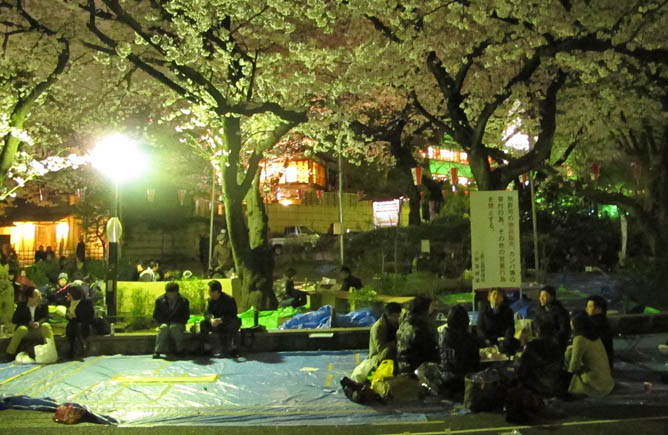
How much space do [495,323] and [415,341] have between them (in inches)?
68.2

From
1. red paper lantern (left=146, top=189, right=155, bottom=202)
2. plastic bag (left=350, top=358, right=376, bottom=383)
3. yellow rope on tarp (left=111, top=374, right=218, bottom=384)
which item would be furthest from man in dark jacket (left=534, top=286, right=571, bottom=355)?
red paper lantern (left=146, top=189, right=155, bottom=202)

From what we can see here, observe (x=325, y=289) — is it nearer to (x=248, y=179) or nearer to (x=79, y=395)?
(x=248, y=179)

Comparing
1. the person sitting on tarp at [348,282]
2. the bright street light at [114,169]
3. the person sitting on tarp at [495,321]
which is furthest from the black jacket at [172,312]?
the person sitting on tarp at [348,282]

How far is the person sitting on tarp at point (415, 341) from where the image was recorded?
8508 mm

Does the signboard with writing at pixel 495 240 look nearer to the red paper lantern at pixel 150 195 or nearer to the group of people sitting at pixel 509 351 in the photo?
the group of people sitting at pixel 509 351

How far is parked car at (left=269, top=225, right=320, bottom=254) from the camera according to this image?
1284 inches

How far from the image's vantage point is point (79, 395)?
848 cm

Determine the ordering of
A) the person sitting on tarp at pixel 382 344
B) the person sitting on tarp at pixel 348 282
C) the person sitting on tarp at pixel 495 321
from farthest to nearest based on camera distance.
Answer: the person sitting on tarp at pixel 348 282, the person sitting on tarp at pixel 495 321, the person sitting on tarp at pixel 382 344

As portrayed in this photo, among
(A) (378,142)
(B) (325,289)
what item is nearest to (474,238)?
(B) (325,289)

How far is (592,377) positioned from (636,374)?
4.90 feet

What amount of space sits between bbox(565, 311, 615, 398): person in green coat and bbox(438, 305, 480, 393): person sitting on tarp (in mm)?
1243

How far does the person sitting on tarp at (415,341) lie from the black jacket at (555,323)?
5.03 feet

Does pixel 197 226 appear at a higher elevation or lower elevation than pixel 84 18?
lower

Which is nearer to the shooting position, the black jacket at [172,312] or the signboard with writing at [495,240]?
the black jacket at [172,312]
